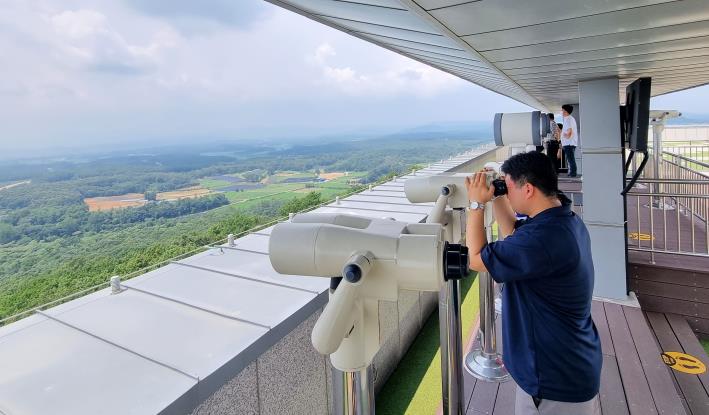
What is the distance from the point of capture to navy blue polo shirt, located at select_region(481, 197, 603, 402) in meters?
1.51

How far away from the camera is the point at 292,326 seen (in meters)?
1.99

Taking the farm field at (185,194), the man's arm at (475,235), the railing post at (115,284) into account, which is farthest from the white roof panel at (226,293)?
the farm field at (185,194)

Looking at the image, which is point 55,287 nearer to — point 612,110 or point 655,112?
point 612,110

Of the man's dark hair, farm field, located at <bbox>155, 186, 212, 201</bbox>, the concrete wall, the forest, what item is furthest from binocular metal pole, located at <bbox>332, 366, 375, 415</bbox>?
farm field, located at <bbox>155, 186, 212, 201</bbox>

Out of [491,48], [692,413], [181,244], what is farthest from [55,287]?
[692,413]

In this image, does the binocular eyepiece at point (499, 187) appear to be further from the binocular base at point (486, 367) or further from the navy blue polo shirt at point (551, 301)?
the binocular base at point (486, 367)

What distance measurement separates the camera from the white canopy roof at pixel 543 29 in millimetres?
1461

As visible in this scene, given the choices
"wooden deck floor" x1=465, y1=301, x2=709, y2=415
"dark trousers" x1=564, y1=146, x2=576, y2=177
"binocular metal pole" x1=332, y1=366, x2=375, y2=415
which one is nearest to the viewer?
"binocular metal pole" x1=332, y1=366, x2=375, y2=415

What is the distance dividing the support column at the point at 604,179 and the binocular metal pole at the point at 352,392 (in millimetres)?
3560

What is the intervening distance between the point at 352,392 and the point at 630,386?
8.83 ft

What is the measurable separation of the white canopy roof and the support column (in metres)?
0.46

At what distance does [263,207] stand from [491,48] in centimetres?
408

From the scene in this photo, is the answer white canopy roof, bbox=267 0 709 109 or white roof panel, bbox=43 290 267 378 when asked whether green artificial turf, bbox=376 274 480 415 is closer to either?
white roof panel, bbox=43 290 267 378

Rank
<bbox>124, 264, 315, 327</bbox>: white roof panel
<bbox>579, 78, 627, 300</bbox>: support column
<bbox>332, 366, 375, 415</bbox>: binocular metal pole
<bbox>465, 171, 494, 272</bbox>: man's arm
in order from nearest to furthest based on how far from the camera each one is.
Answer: <bbox>332, 366, 375, 415</bbox>: binocular metal pole < <bbox>465, 171, 494, 272</bbox>: man's arm < <bbox>124, 264, 315, 327</bbox>: white roof panel < <bbox>579, 78, 627, 300</bbox>: support column
